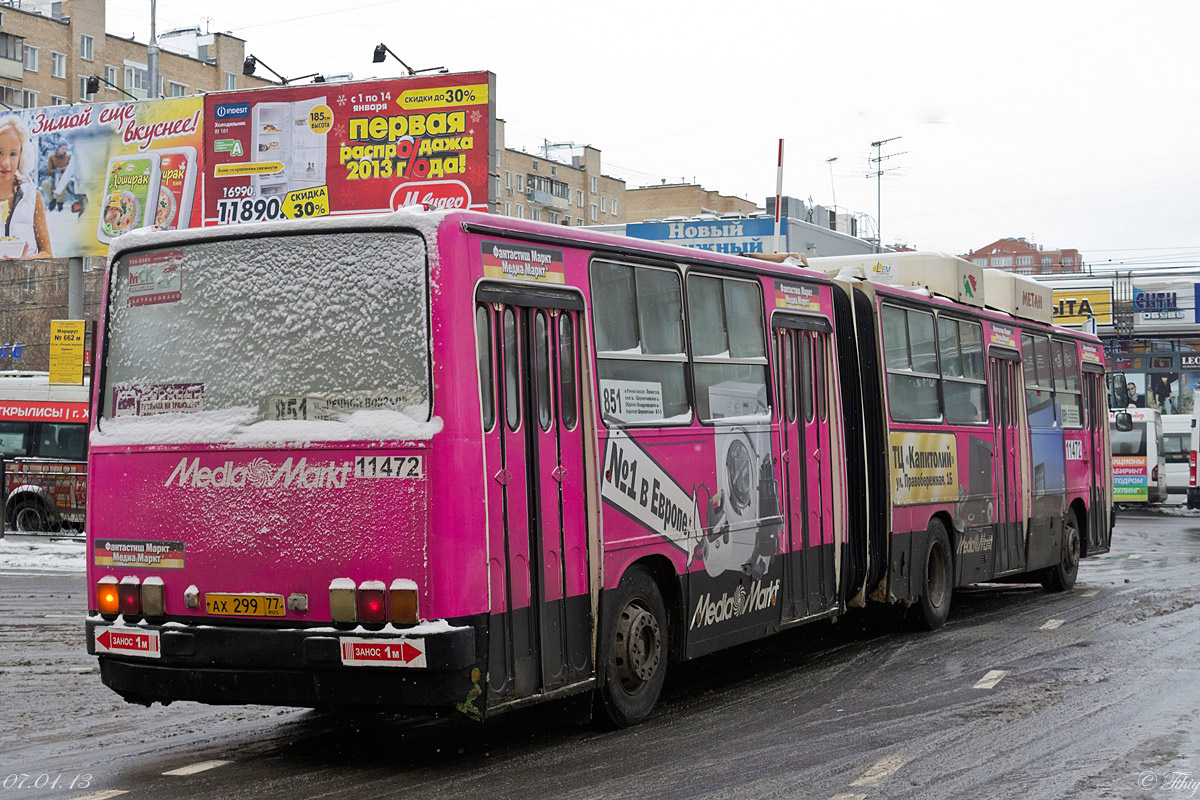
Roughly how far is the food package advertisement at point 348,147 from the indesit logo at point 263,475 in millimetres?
18058

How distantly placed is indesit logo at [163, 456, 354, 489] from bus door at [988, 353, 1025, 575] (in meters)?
9.64

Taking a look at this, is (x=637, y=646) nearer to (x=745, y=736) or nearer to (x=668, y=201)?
(x=745, y=736)

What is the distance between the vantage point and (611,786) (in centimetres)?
707

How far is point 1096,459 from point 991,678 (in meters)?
9.18

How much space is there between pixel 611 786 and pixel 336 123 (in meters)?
21.8

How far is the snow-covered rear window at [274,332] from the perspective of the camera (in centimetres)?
730

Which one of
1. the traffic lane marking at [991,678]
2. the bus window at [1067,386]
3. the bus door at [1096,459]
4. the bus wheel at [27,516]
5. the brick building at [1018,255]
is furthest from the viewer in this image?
the brick building at [1018,255]

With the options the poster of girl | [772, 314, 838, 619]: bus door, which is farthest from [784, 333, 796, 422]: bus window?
the poster of girl

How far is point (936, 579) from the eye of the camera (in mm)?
13688

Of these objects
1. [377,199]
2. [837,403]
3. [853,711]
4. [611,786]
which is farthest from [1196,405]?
[611,786]

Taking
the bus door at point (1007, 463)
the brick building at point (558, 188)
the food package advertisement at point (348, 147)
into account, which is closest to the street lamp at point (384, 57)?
the food package advertisement at point (348, 147)

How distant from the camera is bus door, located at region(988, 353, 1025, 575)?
15.2 m

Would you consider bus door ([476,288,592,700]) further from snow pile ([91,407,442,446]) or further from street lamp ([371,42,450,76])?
street lamp ([371,42,450,76])
